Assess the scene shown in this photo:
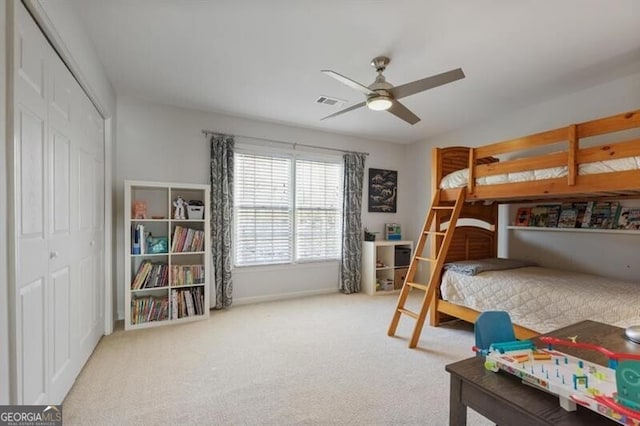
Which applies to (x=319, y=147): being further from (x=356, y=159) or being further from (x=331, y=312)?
(x=331, y=312)

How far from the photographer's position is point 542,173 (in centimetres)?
238

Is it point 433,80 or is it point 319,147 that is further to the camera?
point 319,147

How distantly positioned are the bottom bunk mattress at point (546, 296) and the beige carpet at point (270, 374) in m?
0.50

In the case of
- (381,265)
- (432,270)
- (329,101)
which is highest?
(329,101)

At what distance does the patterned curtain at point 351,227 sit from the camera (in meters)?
4.64

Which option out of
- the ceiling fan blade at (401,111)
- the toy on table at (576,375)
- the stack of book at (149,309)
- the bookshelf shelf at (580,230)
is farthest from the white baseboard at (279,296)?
the toy on table at (576,375)

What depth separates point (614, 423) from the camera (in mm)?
805

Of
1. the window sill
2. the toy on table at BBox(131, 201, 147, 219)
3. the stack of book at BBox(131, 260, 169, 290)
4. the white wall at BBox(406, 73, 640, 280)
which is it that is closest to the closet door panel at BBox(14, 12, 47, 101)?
the toy on table at BBox(131, 201, 147, 219)

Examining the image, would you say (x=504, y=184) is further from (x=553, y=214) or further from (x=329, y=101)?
(x=329, y=101)

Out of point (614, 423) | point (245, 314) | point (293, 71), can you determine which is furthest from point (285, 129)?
point (614, 423)

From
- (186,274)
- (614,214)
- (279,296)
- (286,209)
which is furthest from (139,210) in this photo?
(614,214)

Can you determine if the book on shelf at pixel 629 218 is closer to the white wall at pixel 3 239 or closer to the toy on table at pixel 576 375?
the toy on table at pixel 576 375

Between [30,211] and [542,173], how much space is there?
3333 millimetres

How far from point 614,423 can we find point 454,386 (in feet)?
1.34
